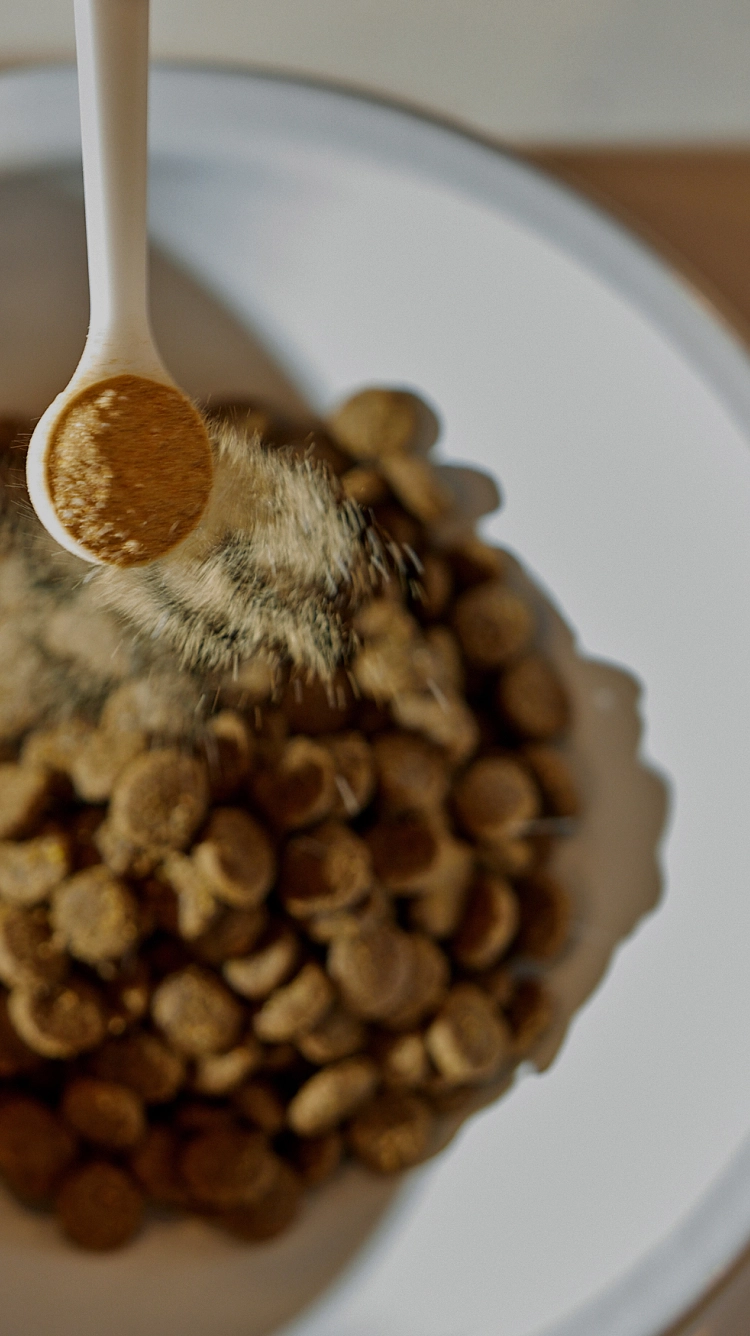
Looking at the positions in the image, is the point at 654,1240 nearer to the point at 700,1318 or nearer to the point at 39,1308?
the point at 700,1318

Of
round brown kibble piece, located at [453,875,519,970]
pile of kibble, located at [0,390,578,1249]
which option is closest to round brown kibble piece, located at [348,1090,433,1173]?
pile of kibble, located at [0,390,578,1249]

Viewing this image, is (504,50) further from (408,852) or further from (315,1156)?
(315,1156)

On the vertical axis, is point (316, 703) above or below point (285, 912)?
above

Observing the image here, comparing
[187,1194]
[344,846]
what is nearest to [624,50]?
[344,846]

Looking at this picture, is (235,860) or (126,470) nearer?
(126,470)

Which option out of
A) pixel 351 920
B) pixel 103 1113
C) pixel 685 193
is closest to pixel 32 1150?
pixel 103 1113

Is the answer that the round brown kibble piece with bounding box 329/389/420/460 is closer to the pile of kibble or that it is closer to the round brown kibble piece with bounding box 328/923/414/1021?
the pile of kibble
